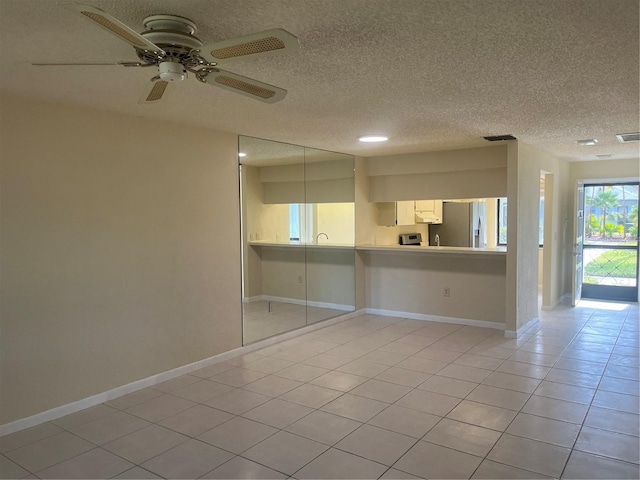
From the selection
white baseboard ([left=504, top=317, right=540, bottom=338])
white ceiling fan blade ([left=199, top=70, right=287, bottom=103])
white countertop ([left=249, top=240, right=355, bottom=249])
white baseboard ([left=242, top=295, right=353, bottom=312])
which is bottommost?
white baseboard ([left=504, top=317, right=540, bottom=338])

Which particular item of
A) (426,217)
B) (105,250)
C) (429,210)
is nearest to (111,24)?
(105,250)

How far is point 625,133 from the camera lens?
447 centimetres

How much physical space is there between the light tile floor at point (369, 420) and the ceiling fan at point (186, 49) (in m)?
2.00

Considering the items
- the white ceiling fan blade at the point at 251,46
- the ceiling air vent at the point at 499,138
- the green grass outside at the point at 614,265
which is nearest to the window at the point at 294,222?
the ceiling air vent at the point at 499,138

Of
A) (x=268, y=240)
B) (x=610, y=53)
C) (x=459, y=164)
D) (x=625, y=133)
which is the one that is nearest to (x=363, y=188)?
(x=459, y=164)

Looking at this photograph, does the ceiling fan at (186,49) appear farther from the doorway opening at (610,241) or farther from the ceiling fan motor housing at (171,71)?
the doorway opening at (610,241)

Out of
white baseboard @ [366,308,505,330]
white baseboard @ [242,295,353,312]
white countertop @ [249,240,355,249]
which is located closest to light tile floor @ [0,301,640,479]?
white baseboard @ [242,295,353,312]

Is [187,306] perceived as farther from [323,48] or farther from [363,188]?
[363,188]

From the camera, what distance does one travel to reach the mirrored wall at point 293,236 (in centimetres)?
474

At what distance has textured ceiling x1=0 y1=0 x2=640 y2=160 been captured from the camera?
69.7 inches

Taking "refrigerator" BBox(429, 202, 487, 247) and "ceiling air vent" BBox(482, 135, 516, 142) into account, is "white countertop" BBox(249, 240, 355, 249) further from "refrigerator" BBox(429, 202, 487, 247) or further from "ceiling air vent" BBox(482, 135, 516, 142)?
"refrigerator" BBox(429, 202, 487, 247)

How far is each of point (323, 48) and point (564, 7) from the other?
996 millimetres

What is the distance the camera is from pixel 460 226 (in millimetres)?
7734

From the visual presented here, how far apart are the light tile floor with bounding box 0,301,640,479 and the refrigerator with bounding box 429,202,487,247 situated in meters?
3.14
